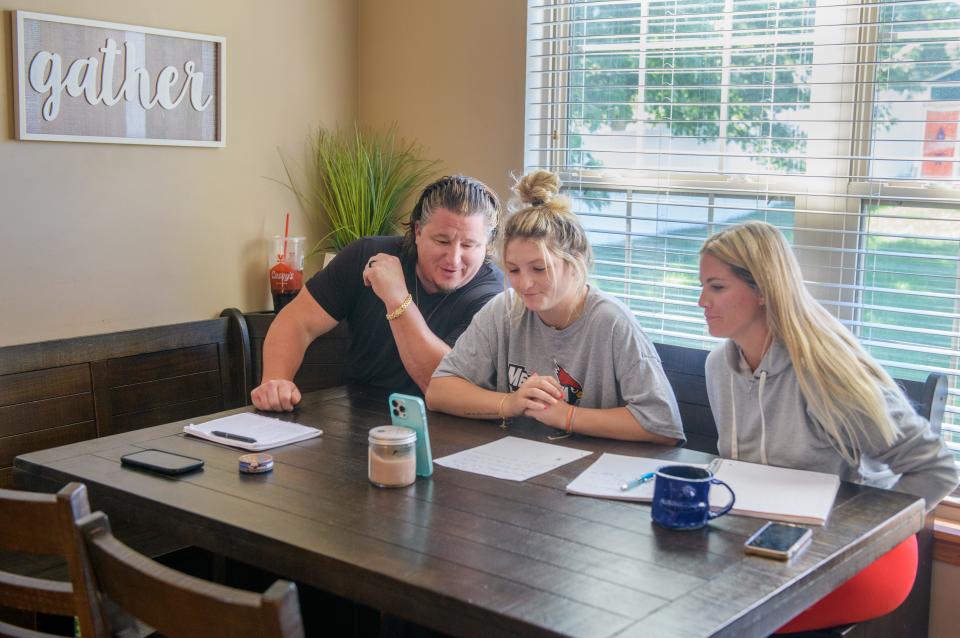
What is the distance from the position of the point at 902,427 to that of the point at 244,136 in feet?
7.91

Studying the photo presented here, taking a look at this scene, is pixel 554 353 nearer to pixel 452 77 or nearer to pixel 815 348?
pixel 815 348

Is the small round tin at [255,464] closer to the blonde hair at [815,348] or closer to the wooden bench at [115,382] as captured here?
the blonde hair at [815,348]

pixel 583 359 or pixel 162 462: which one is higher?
pixel 583 359

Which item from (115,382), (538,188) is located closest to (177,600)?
(538,188)

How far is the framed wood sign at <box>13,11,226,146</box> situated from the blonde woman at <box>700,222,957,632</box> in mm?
1892

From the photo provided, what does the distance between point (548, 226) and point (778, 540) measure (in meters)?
1.02

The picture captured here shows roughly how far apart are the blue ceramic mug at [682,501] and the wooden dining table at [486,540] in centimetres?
2

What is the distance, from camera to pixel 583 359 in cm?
239

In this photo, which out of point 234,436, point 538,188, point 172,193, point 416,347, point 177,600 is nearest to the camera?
point 177,600

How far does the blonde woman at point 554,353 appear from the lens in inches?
88.3

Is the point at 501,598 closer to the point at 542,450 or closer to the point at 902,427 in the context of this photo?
the point at 542,450

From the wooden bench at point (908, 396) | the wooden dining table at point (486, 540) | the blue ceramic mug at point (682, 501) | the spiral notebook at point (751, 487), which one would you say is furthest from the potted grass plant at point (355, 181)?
the blue ceramic mug at point (682, 501)

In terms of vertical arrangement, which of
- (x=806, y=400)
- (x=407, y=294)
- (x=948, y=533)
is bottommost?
(x=948, y=533)

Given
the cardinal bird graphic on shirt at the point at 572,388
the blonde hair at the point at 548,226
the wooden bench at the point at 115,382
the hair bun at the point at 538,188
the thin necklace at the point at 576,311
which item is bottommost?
the wooden bench at the point at 115,382
